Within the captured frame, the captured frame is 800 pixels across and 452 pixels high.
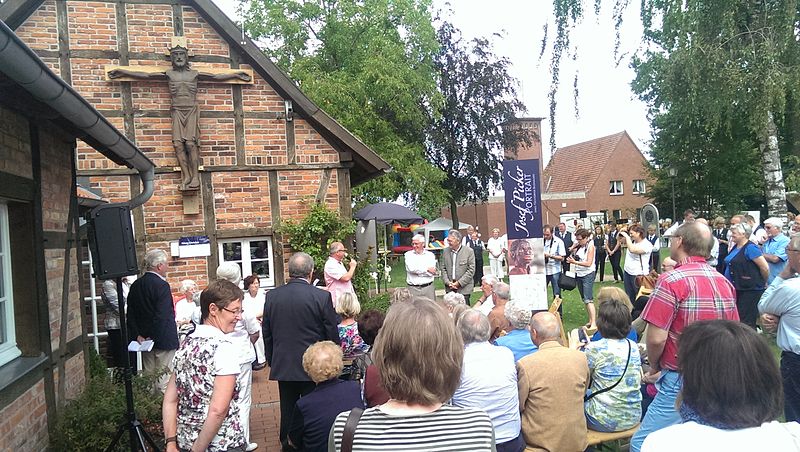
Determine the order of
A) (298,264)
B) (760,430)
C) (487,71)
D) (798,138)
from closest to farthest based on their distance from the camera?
(760,430) < (298,264) < (798,138) < (487,71)

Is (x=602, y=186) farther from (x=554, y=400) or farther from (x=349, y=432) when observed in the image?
(x=349, y=432)

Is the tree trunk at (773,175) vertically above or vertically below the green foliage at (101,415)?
above

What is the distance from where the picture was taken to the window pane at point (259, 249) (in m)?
10.1

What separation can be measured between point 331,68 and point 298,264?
66.3 feet

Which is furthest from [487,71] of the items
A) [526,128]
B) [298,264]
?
[298,264]

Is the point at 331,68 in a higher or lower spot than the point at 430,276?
higher

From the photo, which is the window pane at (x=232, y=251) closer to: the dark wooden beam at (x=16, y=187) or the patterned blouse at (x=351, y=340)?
the patterned blouse at (x=351, y=340)

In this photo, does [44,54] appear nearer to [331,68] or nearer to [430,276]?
[430,276]

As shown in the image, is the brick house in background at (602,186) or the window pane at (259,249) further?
the brick house in background at (602,186)

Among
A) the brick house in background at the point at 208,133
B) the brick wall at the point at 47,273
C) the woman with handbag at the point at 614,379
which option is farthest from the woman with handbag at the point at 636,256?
the brick wall at the point at 47,273

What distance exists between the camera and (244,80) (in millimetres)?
9758

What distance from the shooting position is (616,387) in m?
4.15

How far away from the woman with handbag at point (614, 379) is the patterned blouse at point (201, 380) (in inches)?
98.1

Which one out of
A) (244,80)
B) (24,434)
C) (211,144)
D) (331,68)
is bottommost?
(24,434)
